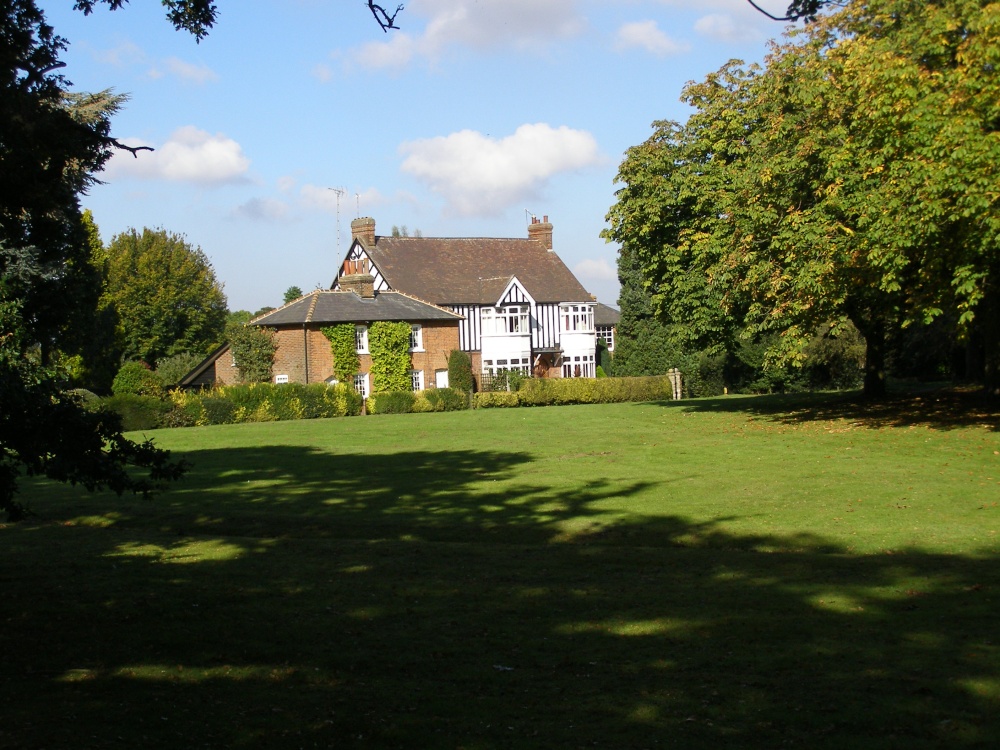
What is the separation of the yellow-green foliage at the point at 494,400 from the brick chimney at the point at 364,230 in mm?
16763

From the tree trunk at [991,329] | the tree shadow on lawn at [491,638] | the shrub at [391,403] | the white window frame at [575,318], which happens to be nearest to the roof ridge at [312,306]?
the shrub at [391,403]

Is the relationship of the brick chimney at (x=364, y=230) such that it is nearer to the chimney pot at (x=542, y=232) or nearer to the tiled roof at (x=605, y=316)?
the chimney pot at (x=542, y=232)

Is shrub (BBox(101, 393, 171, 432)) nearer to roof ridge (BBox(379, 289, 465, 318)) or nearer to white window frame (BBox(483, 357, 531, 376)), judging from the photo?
→ roof ridge (BBox(379, 289, 465, 318))

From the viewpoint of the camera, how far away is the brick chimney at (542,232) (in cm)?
7312

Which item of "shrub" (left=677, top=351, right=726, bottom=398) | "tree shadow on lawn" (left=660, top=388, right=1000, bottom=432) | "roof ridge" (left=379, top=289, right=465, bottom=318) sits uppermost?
"roof ridge" (left=379, top=289, right=465, bottom=318)

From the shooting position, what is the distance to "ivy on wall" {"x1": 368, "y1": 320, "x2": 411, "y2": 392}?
184 feet

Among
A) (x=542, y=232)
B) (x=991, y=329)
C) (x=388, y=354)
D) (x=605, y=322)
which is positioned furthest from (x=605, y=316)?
(x=991, y=329)

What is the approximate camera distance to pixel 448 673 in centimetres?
749

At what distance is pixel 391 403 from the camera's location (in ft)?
169

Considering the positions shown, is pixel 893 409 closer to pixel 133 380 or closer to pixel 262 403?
pixel 262 403

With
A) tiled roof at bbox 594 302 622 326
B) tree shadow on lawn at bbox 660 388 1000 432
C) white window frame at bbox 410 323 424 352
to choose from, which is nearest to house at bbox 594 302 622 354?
tiled roof at bbox 594 302 622 326

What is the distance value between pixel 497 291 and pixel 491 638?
56672 mm

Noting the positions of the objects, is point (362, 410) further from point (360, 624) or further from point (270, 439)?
point (360, 624)

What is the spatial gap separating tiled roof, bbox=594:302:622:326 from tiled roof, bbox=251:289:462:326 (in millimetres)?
22066
